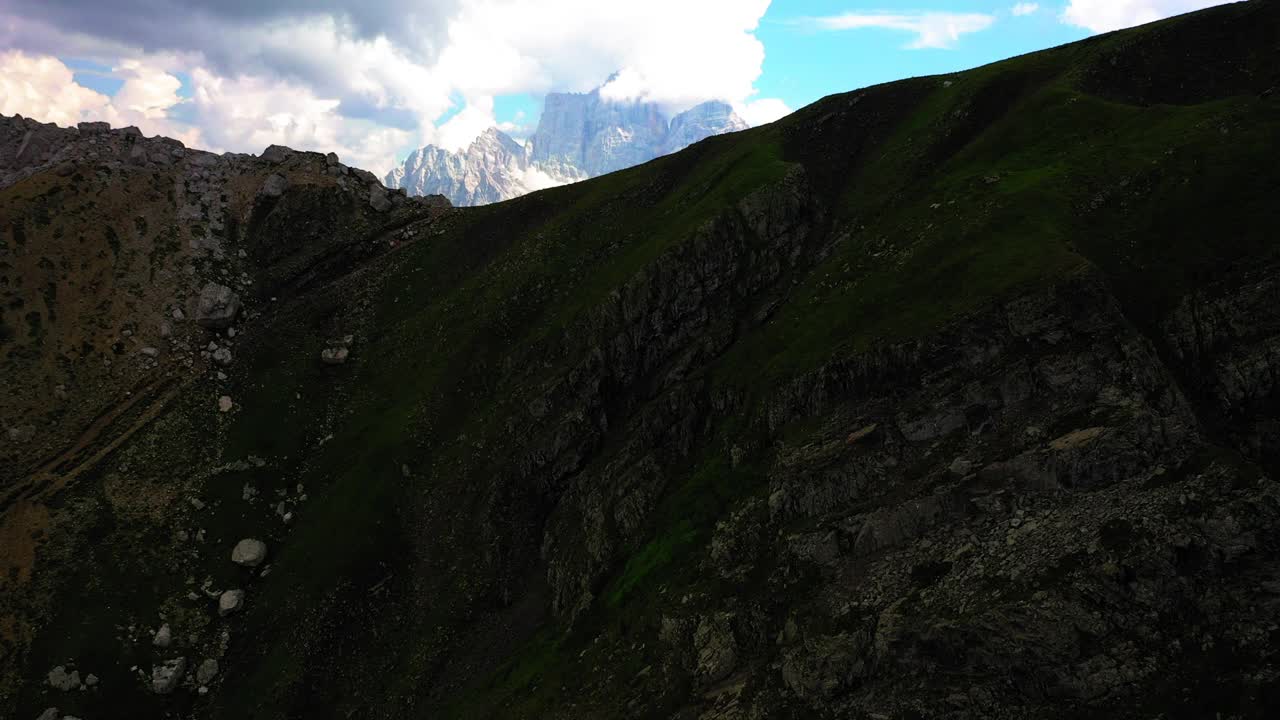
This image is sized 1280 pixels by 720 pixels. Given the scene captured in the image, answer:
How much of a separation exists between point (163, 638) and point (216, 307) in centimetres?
4830

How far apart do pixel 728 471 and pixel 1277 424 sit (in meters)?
33.3

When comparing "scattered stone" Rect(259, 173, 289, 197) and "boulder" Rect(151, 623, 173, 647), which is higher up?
"scattered stone" Rect(259, 173, 289, 197)

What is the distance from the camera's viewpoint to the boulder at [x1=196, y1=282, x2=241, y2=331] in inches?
3546

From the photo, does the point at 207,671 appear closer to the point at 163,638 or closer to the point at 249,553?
the point at 163,638

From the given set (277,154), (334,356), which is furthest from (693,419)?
(277,154)

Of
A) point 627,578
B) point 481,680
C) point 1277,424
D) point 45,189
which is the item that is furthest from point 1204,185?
point 45,189

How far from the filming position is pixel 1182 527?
29219mm

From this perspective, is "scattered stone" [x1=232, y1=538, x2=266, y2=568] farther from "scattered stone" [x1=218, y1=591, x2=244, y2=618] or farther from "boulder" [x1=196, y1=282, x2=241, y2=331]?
"boulder" [x1=196, y1=282, x2=241, y2=331]

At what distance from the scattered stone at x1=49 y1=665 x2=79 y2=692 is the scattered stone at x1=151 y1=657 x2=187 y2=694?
18.2 feet

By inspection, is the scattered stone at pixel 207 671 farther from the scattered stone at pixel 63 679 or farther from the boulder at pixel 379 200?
the boulder at pixel 379 200

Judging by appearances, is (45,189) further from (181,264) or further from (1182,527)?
(1182,527)

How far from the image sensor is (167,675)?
190 ft

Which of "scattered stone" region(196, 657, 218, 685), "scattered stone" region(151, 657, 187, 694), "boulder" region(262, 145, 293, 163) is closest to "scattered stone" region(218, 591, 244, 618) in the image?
"scattered stone" region(196, 657, 218, 685)

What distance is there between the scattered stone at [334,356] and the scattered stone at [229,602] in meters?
33.1
